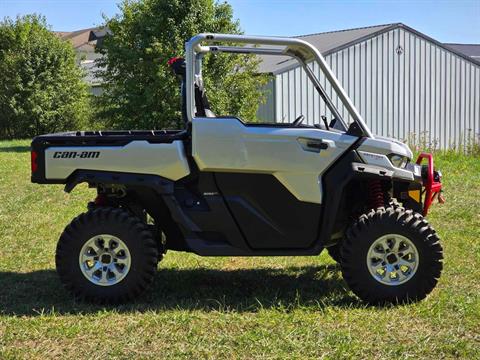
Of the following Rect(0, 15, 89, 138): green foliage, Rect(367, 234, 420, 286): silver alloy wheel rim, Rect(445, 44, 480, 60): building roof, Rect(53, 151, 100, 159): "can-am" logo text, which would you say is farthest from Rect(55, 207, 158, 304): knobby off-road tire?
Rect(445, 44, 480, 60): building roof

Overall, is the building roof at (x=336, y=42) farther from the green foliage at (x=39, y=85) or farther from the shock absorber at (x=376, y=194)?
the shock absorber at (x=376, y=194)

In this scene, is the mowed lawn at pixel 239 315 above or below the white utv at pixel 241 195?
below

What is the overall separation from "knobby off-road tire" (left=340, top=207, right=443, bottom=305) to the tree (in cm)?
1351

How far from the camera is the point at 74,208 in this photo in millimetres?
9625

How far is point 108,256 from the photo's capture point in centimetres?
496

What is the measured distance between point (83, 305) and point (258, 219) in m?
1.49

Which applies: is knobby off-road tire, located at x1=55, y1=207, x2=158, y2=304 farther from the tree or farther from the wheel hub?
the tree

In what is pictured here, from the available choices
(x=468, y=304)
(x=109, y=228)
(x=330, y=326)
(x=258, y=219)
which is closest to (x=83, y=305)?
(x=109, y=228)

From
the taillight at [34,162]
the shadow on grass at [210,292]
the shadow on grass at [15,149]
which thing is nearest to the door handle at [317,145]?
the shadow on grass at [210,292]

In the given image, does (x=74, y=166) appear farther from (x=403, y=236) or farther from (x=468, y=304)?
(x=468, y=304)

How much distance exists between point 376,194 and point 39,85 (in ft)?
83.1

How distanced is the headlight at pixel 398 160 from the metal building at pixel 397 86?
50.1 feet

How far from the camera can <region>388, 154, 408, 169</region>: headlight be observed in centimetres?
490

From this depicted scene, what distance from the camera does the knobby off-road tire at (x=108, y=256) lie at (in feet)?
16.0
